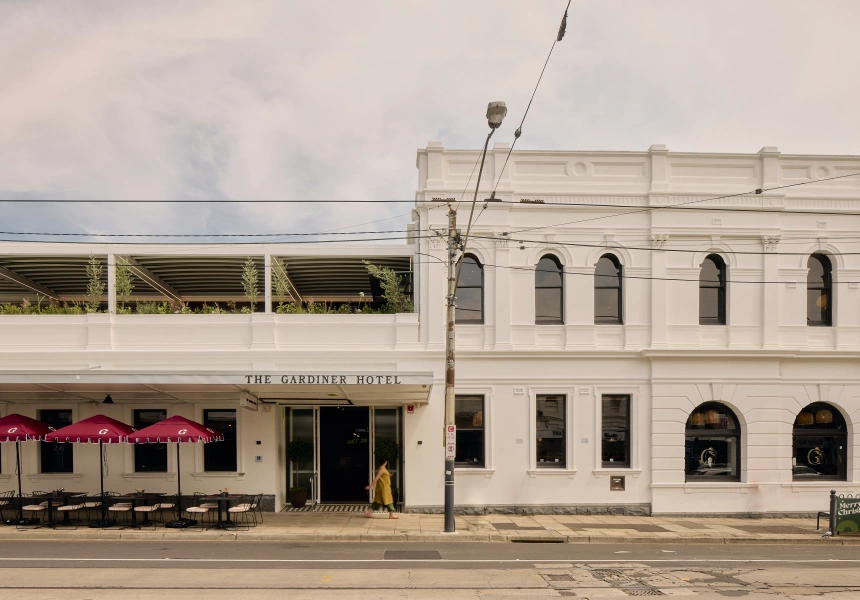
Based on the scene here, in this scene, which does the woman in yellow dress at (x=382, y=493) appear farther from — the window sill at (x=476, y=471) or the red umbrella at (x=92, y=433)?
the red umbrella at (x=92, y=433)

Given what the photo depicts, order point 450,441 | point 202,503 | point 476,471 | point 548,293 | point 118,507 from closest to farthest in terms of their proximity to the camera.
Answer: point 118,507 < point 450,441 < point 202,503 < point 476,471 < point 548,293

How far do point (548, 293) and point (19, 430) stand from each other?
46.0 feet

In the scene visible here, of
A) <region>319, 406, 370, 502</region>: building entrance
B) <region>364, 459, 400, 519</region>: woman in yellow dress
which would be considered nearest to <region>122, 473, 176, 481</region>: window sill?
<region>319, 406, 370, 502</region>: building entrance

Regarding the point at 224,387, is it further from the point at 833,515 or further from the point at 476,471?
the point at 833,515

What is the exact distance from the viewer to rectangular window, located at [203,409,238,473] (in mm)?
17969

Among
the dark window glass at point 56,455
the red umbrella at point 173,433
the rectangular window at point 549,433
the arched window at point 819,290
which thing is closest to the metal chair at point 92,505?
the dark window glass at point 56,455

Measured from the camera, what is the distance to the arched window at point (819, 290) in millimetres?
18953

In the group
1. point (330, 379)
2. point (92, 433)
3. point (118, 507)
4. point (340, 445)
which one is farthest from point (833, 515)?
point (92, 433)

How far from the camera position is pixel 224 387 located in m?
16.5

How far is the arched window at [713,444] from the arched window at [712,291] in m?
2.48

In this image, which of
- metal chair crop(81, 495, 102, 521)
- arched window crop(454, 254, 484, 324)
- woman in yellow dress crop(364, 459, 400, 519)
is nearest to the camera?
metal chair crop(81, 495, 102, 521)

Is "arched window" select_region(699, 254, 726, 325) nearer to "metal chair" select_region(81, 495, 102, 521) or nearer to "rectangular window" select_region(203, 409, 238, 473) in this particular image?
"rectangular window" select_region(203, 409, 238, 473)

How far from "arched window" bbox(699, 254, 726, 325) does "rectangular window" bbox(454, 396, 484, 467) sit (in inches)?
274

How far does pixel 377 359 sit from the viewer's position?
1797 centimetres
